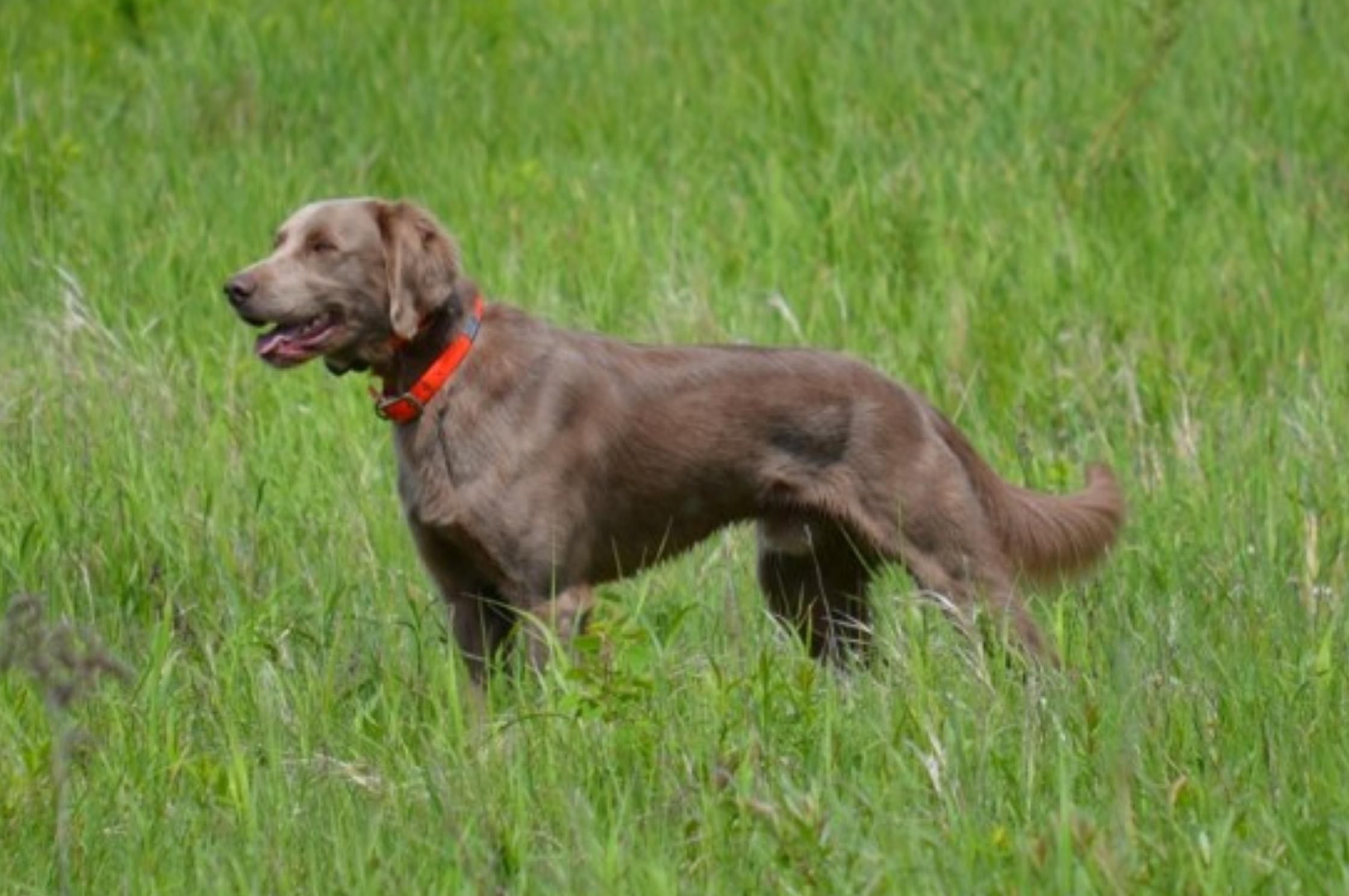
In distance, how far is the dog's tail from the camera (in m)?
Answer: 6.32

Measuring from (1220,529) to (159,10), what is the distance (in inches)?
222

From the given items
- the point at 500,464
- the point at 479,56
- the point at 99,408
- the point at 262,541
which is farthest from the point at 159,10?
the point at 500,464

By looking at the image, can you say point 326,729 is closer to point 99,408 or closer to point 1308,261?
point 99,408

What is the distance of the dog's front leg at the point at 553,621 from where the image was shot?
232 inches

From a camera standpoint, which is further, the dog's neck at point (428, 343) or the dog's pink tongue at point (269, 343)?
the dog's neck at point (428, 343)

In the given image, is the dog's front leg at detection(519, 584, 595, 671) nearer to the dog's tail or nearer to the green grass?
the green grass

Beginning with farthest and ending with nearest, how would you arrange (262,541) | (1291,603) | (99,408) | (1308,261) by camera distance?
(1308,261) < (99,408) < (262,541) < (1291,603)

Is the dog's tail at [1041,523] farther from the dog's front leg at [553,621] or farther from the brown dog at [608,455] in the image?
the dog's front leg at [553,621]

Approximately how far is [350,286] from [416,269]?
0.16 metres

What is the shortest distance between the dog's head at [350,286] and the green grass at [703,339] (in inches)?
20.2

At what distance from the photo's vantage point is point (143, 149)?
951cm

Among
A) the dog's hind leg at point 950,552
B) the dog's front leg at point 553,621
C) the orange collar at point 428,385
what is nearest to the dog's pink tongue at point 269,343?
the orange collar at point 428,385

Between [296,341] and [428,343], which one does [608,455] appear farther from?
[296,341]

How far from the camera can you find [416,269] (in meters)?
6.00
